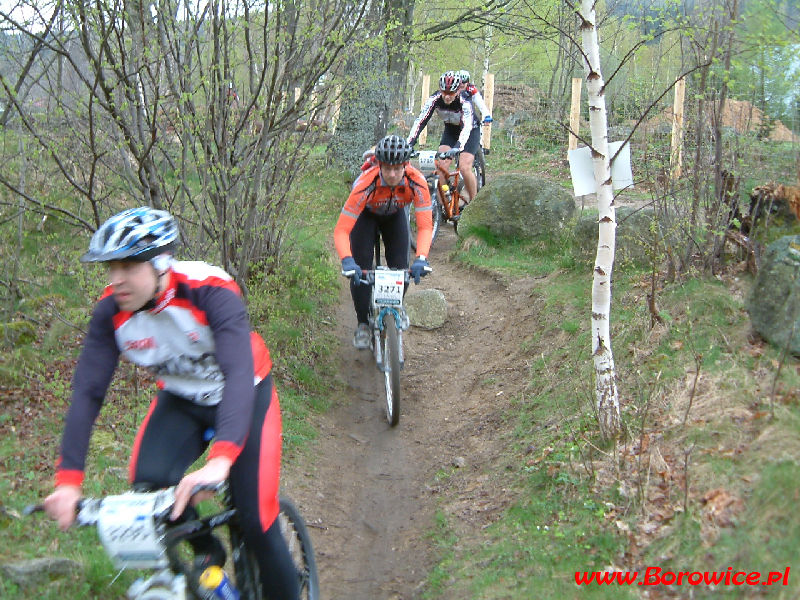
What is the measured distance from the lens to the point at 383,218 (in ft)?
22.6

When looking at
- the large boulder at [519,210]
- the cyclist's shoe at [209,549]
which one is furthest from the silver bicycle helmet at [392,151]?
the large boulder at [519,210]

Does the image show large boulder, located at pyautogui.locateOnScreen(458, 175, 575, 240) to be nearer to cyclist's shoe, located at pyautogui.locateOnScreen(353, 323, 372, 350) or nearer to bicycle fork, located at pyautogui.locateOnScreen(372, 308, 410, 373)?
cyclist's shoe, located at pyautogui.locateOnScreen(353, 323, 372, 350)

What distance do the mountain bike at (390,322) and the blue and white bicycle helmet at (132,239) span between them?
3.55 m

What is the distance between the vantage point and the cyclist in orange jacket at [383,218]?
6.20m

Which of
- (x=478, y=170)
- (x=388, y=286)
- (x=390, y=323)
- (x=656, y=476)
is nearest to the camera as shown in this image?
(x=656, y=476)

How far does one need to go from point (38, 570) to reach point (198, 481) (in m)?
1.69

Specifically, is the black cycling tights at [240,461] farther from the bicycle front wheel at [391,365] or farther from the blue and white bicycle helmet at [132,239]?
the bicycle front wheel at [391,365]

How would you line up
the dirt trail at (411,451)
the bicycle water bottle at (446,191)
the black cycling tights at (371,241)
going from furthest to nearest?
the bicycle water bottle at (446,191) < the black cycling tights at (371,241) < the dirt trail at (411,451)

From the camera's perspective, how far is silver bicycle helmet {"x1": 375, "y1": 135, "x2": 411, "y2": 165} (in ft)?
19.9

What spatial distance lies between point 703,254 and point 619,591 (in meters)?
3.80

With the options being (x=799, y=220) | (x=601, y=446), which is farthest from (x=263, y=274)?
(x=799, y=220)

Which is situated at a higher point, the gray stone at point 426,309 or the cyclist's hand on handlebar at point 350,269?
the cyclist's hand on handlebar at point 350,269

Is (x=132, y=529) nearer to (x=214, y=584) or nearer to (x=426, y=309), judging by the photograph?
(x=214, y=584)

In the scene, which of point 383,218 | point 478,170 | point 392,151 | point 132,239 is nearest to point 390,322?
point 383,218
